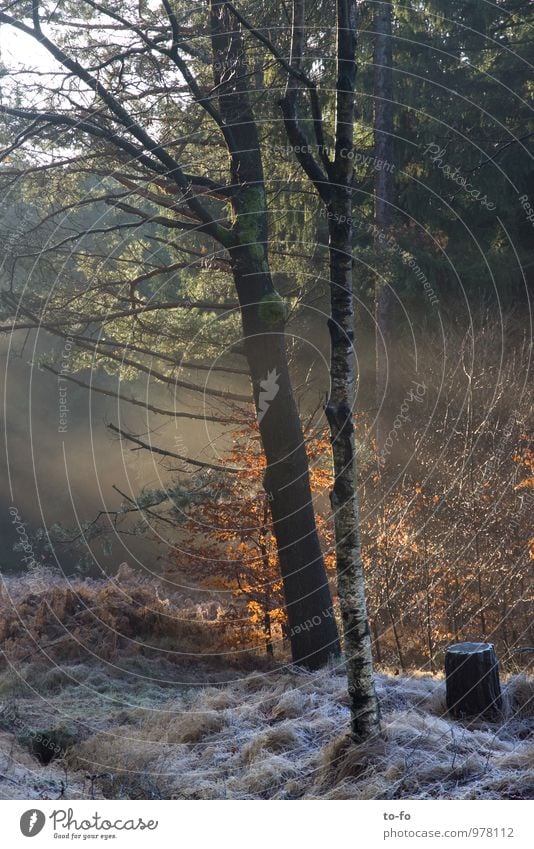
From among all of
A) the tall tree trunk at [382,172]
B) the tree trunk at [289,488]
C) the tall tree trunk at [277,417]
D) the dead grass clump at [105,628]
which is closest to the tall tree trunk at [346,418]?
the tall tree trunk at [277,417]

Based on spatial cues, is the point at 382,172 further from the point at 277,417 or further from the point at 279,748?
the point at 279,748

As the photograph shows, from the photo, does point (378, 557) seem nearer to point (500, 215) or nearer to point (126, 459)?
point (500, 215)

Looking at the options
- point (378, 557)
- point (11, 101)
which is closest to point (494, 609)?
point (378, 557)

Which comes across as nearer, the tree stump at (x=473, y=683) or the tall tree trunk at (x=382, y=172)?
the tree stump at (x=473, y=683)

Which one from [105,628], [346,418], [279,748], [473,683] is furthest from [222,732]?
[105,628]

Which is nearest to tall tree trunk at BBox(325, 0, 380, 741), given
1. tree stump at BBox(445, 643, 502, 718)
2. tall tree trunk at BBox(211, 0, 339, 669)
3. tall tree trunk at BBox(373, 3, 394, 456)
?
tree stump at BBox(445, 643, 502, 718)

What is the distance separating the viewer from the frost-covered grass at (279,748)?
563 centimetres

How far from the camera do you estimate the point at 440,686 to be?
738 centimetres

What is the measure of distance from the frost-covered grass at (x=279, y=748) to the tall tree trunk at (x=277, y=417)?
89 centimetres

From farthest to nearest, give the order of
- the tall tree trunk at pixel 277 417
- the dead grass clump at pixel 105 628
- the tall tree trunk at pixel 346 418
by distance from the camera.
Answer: the dead grass clump at pixel 105 628 → the tall tree trunk at pixel 277 417 → the tall tree trunk at pixel 346 418

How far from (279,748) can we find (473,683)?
5.09 feet

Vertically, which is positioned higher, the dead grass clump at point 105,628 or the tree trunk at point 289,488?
the tree trunk at point 289,488

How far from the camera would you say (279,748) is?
6504 millimetres

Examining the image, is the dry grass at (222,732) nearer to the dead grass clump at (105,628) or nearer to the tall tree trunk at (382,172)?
the dead grass clump at (105,628)
